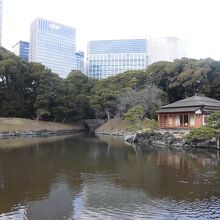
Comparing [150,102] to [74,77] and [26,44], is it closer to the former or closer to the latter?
[74,77]

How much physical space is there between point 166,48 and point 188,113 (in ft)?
361

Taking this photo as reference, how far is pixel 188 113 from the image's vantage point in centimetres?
4066

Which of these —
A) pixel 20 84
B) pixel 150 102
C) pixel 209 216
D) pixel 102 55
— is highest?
pixel 102 55

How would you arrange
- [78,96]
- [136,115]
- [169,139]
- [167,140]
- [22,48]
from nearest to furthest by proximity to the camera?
[169,139] < [167,140] < [136,115] < [78,96] < [22,48]

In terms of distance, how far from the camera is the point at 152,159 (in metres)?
24.4

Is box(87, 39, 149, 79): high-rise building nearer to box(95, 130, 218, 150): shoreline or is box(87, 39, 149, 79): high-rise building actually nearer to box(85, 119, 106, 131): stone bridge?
box(85, 119, 106, 131): stone bridge

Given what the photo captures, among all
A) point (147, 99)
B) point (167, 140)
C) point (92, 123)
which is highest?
point (147, 99)

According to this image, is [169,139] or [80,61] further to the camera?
[80,61]

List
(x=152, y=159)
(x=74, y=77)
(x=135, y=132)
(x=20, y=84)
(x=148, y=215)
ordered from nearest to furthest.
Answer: (x=148, y=215) < (x=152, y=159) < (x=135, y=132) < (x=20, y=84) < (x=74, y=77)

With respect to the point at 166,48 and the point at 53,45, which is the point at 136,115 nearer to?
the point at 53,45

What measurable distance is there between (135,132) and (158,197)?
27951 mm

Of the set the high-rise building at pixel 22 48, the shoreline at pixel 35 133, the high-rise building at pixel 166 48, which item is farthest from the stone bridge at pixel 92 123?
the high-rise building at pixel 166 48

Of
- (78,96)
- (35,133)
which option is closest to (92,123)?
(78,96)

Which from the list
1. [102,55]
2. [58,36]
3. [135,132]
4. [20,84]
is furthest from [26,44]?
[135,132]
